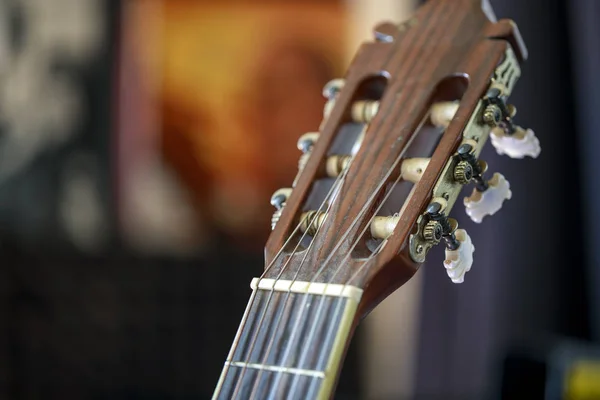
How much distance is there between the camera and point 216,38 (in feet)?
9.43

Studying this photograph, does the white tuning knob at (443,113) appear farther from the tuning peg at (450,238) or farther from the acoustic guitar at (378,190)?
the tuning peg at (450,238)

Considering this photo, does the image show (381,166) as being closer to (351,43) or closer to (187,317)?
(187,317)

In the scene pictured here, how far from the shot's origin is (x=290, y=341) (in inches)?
27.7

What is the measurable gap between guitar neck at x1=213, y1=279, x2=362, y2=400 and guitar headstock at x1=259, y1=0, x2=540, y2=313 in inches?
0.5

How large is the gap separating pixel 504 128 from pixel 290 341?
0.99 feet

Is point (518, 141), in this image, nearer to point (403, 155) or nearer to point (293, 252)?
point (403, 155)

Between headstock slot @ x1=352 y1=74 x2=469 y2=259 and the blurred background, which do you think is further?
the blurred background

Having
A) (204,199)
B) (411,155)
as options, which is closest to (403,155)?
(411,155)

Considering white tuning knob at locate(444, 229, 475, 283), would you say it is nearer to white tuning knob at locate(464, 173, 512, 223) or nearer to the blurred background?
white tuning knob at locate(464, 173, 512, 223)

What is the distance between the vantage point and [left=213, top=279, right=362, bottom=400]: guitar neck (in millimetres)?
671

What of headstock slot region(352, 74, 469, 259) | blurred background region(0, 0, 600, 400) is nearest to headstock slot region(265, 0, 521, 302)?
headstock slot region(352, 74, 469, 259)

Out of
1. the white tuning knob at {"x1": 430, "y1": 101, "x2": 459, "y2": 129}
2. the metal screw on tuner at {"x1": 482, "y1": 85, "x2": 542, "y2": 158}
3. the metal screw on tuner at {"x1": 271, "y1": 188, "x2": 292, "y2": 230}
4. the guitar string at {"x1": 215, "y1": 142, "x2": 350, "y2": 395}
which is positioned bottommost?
the guitar string at {"x1": 215, "y1": 142, "x2": 350, "y2": 395}

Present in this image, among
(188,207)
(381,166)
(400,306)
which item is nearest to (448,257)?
(381,166)

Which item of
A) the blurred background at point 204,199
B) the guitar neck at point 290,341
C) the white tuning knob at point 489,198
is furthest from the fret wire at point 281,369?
the blurred background at point 204,199
